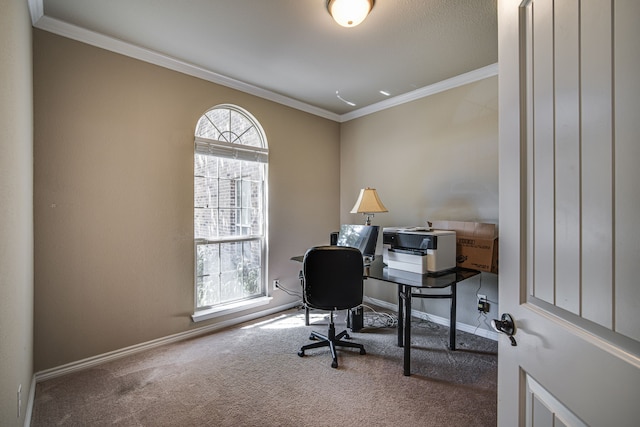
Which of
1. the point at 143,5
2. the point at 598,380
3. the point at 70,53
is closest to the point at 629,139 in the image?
the point at 598,380

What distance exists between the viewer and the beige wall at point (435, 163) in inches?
112

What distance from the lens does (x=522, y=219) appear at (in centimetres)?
82

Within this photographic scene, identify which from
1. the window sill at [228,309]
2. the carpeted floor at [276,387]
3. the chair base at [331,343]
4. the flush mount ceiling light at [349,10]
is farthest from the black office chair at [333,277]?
the flush mount ceiling light at [349,10]

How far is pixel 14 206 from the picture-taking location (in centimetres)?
142

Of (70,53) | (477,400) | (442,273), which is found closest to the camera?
(477,400)

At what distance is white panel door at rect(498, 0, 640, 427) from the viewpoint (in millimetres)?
513

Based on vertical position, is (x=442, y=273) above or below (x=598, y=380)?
below

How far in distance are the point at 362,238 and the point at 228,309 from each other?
1.59 metres

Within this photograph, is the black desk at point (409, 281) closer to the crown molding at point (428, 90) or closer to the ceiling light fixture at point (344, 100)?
the crown molding at point (428, 90)

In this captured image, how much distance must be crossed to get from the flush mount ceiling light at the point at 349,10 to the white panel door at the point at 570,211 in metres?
Answer: 1.23

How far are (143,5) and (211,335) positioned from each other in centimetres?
277

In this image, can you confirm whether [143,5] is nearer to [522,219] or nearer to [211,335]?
[522,219]

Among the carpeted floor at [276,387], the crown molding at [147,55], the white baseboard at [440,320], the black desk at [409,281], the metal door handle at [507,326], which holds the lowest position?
the carpeted floor at [276,387]

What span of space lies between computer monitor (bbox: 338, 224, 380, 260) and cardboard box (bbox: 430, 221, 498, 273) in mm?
747
